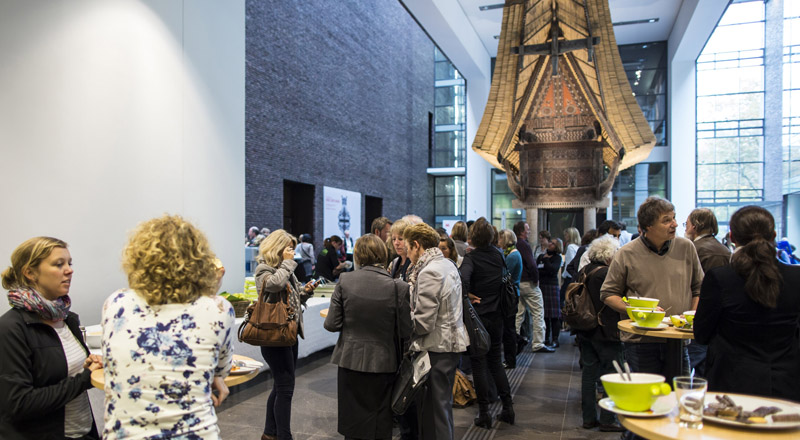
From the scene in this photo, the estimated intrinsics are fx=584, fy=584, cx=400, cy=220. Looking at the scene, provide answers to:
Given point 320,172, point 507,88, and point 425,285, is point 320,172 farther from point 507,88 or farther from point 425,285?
point 425,285

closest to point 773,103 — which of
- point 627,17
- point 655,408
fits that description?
point 627,17

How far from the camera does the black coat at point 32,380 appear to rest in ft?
6.43

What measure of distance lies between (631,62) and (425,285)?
1631 centimetres

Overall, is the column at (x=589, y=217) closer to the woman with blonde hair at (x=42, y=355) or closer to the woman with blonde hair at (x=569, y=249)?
the woman with blonde hair at (x=569, y=249)

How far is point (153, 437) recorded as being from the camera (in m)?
1.67

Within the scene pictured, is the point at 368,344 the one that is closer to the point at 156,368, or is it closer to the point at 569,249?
the point at 156,368

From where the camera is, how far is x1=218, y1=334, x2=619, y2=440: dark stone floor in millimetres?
4465

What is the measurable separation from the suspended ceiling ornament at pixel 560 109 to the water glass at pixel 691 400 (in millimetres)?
7329

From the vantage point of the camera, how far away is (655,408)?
1.73m

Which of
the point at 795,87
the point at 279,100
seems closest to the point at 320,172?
the point at 279,100

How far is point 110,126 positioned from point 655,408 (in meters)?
4.52

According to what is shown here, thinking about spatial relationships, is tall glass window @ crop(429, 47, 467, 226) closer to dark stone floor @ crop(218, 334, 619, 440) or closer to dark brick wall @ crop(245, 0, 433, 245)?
dark brick wall @ crop(245, 0, 433, 245)

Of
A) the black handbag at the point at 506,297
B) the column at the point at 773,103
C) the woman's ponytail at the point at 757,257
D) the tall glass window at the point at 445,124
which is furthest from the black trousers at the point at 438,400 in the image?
the tall glass window at the point at 445,124

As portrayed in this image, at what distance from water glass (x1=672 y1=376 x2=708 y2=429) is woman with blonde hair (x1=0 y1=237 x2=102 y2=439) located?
77.2 inches
